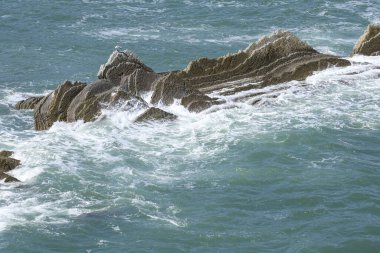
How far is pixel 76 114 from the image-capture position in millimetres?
34188

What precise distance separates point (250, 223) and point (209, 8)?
3163cm

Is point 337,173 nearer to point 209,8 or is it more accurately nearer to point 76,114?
point 76,114

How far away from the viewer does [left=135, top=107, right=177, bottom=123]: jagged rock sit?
33.9m

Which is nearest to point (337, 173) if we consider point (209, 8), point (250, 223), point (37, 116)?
point (250, 223)

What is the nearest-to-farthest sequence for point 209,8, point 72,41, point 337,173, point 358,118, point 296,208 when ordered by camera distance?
point 296,208 → point 337,173 → point 358,118 → point 72,41 → point 209,8

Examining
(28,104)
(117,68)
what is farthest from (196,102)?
(28,104)

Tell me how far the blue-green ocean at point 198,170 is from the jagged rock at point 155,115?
47cm

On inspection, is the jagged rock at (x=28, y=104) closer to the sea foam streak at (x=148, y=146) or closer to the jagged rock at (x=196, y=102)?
the sea foam streak at (x=148, y=146)

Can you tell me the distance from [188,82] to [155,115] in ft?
10.7

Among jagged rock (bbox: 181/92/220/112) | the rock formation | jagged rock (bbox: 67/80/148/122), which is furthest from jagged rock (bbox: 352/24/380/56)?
jagged rock (bbox: 67/80/148/122)

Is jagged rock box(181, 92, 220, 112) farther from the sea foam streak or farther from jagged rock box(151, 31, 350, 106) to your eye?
jagged rock box(151, 31, 350, 106)

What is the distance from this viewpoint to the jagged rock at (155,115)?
111 ft

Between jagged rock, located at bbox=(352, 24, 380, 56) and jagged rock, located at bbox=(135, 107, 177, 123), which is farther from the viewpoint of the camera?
jagged rock, located at bbox=(352, 24, 380, 56)

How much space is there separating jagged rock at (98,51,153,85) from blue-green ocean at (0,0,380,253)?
2706 mm
